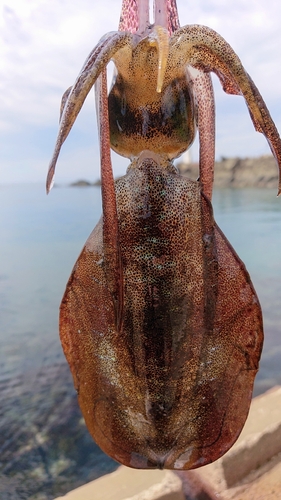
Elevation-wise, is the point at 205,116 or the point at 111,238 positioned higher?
the point at 205,116

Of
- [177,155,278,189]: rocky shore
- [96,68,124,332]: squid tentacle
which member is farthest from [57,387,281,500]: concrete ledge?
[177,155,278,189]: rocky shore

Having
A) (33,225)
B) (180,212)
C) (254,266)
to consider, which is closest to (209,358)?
(180,212)

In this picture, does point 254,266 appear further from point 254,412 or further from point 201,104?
point 201,104

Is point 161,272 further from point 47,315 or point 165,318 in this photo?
point 47,315

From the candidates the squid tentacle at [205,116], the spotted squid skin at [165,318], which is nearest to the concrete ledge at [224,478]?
the spotted squid skin at [165,318]

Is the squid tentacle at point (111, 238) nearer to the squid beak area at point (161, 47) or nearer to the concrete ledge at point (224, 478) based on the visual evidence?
the squid beak area at point (161, 47)

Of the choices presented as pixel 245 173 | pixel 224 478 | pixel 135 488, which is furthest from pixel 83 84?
pixel 245 173

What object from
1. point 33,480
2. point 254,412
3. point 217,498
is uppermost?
point 254,412
